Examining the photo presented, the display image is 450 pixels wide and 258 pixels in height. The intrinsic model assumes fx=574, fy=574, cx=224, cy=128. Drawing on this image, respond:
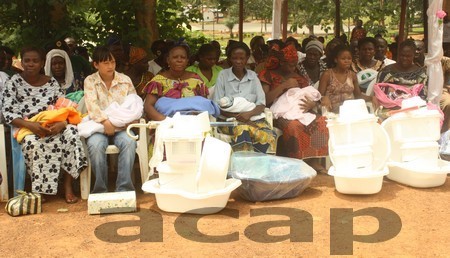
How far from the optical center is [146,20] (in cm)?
870

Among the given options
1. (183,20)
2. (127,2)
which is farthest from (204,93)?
(183,20)

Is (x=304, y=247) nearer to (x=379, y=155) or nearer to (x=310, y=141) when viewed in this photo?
(x=379, y=155)

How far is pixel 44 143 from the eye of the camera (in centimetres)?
489

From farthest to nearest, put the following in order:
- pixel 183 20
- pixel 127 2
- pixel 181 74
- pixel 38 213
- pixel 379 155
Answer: pixel 183 20
pixel 127 2
pixel 181 74
pixel 379 155
pixel 38 213

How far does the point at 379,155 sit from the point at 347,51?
1.30 meters

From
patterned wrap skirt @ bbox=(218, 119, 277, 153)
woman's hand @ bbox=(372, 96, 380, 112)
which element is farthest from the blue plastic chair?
woman's hand @ bbox=(372, 96, 380, 112)

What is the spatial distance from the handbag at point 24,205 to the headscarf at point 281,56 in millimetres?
2724

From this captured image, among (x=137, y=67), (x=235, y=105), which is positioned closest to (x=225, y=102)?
(x=235, y=105)

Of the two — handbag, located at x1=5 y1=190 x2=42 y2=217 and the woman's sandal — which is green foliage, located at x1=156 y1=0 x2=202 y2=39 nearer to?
the woman's sandal

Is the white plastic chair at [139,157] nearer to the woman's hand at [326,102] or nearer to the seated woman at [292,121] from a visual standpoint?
the seated woman at [292,121]

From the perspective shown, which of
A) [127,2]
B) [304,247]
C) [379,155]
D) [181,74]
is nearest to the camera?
[304,247]

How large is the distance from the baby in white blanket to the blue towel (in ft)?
0.66

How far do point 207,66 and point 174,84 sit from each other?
114 centimetres

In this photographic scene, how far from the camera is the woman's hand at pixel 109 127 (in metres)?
5.00
